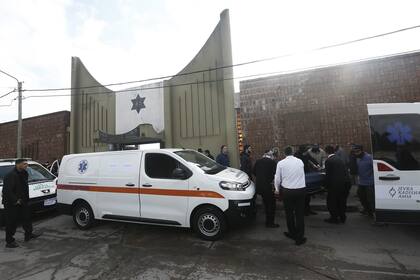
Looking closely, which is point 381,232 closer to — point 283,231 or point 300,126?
point 283,231

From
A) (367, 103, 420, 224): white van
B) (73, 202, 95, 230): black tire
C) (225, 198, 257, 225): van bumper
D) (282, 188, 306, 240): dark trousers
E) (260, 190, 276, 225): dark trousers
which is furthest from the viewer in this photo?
(73, 202, 95, 230): black tire

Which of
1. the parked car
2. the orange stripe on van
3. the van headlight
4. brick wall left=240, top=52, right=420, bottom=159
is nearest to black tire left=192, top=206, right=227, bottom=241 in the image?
the orange stripe on van

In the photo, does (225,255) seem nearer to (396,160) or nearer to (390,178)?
(390,178)

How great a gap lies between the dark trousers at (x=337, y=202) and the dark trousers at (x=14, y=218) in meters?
6.83

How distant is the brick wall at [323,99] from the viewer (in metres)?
9.55

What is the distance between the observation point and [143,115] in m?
14.2

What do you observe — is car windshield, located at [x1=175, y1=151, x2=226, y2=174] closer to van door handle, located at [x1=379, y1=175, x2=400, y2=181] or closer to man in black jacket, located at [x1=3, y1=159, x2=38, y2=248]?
van door handle, located at [x1=379, y1=175, x2=400, y2=181]

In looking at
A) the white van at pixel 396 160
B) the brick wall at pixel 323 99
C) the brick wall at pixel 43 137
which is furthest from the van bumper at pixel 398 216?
the brick wall at pixel 43 137

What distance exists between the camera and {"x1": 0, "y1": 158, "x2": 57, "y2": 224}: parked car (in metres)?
7.92

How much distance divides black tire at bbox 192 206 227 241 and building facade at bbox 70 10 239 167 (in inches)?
255

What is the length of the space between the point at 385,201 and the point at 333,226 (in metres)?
1.65

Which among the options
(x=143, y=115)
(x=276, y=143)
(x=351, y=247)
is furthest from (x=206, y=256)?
(x=143, y=115)

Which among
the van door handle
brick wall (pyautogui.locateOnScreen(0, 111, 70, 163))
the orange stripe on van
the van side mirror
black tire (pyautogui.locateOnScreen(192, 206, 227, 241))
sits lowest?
black tire (pyautogui.locateOnScreen(192, 206, 227, 241))

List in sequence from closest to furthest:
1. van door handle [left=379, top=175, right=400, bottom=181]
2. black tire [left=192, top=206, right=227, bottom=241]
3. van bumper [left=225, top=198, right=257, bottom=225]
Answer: van door handle [left=379, top=175, right=400, bottom=181] < van bumper [left=225, top=198, right=257, bottom=225] < black tire [left=192, top=206, right=227, bottom=241]
